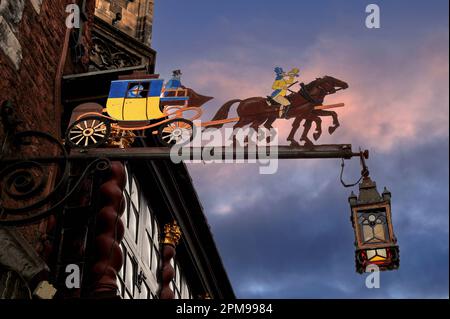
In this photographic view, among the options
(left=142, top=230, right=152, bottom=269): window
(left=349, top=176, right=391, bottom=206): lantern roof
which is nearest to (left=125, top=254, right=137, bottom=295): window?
(left=142, top=230, right=152, bottom=269): window

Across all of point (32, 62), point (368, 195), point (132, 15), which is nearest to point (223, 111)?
point (368, 195)

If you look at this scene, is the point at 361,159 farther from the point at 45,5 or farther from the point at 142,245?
the point at 142,245

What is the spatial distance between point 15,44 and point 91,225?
9.93ft

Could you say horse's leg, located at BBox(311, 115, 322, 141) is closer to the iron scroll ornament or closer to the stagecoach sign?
the stagecoach sign

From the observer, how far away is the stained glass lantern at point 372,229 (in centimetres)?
902

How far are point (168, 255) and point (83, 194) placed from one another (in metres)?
10.8

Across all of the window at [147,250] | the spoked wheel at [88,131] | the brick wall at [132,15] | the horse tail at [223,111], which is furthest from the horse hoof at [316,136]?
the brick wall at [132,15]

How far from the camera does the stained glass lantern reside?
9016 mm

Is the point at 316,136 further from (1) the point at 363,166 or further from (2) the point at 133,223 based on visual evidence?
(2) the point at 133,223

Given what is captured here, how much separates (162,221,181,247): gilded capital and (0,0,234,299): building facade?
0.04 meters
